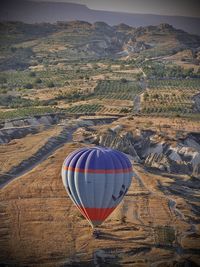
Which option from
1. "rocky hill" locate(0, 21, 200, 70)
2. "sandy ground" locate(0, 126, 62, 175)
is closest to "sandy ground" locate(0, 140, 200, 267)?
"sandy ground" locate(0, 126, 62, 175)

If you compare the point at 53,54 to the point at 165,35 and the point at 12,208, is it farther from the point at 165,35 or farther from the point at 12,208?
the point at 12,208

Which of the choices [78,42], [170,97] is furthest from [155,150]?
[78,42]

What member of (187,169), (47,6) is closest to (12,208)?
(187,169)

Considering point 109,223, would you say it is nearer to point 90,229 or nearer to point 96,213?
point 90,229

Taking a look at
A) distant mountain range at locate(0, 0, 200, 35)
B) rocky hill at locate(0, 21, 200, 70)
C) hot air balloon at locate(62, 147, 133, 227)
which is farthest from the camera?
distant mountain range at locate(0, 0, 200, 35)

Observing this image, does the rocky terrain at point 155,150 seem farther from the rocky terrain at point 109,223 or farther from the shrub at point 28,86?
the shrub at point 28,86

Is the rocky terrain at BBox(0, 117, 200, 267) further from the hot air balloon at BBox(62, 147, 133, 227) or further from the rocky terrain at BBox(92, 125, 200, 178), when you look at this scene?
the hot air balloon at BBox(62, 147, 133, 227)

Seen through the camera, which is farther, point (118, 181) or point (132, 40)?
point (132, 40)
